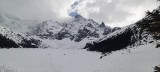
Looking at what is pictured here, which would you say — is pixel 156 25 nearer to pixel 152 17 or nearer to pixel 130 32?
pixel 152 17


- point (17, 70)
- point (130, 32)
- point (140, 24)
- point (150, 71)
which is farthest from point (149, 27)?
point (130, 32)

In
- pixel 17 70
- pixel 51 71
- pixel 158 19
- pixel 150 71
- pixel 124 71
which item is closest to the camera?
pixel 158 19

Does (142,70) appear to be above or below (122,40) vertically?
below

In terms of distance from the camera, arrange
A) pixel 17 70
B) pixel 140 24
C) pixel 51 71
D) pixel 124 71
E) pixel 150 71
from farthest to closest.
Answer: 1. pixel 51 71
2. pixel 17 70
3. pixel 124 71
4. pixel 150 71
5. pixel 140 24

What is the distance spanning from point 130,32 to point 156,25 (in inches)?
5361

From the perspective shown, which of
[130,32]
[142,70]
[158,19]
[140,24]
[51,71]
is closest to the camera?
[158,19]

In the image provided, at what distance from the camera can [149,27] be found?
12758 mm

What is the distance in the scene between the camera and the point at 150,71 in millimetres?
38125

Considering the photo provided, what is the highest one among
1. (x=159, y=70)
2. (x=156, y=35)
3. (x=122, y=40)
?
(x=122, y=40)

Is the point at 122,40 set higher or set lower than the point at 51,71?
higher

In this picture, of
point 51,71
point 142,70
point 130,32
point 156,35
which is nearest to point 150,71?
point 142,70

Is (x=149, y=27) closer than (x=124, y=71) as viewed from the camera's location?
Yes

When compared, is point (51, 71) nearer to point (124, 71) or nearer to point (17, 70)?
point (17, 70)

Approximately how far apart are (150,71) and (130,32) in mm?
109928
